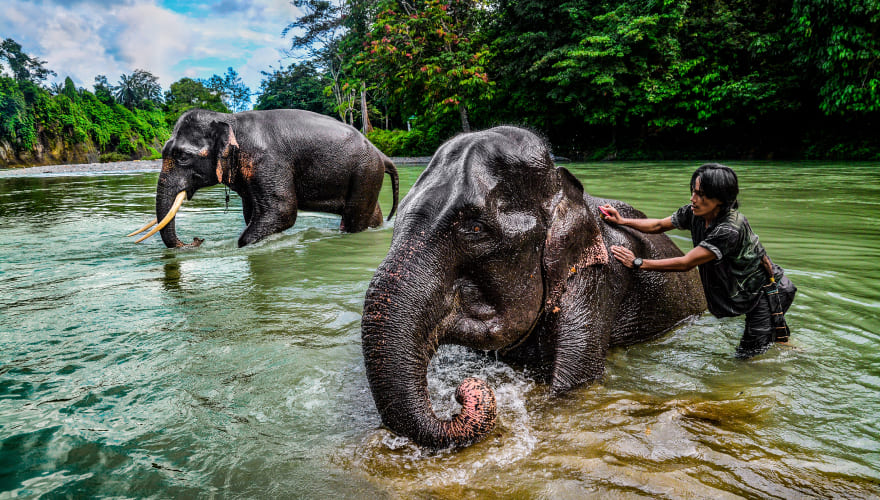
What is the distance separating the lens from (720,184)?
293 cm

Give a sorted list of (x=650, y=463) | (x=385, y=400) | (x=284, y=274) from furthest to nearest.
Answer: (x=284, y=274)
(x=650, y=463)
(x=385, y=400)

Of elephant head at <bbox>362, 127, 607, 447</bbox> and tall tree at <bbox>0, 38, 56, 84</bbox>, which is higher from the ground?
tall tree at <bbox>0, 38, 56, 84</bbox>

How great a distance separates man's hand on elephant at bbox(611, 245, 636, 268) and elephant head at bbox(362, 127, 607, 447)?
0.25 m

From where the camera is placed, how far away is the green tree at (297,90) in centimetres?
5309

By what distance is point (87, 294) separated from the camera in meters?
4.65

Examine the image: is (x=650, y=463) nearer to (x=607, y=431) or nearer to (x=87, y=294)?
(x=607, y=431)

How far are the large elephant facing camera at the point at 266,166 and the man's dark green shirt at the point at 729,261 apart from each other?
3.93m

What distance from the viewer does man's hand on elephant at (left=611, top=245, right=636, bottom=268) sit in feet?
9.59

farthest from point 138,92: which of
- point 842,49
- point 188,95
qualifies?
point 842,49

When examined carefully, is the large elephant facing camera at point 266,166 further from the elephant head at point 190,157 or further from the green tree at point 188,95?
the green tree at point 188,95

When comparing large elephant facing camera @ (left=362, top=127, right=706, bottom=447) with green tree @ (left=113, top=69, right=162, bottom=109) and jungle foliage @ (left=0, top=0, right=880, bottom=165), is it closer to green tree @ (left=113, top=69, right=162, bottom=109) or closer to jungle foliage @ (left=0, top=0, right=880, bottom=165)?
jungle foliage @ (left=0, top=0, right=880, bottom=165)

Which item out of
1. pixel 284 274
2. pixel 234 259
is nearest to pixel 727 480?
pixel 284 274

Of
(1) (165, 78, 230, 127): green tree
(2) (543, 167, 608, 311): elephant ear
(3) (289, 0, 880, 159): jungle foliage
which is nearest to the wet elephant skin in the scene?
(2) (543, 167, 608, 311): elephant ear

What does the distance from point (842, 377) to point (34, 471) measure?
392cm
